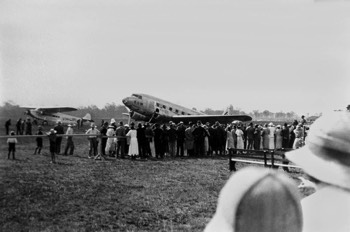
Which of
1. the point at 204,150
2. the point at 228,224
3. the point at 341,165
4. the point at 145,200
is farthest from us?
the point at 204,150

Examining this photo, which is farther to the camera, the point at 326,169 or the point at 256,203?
the point at 326,169

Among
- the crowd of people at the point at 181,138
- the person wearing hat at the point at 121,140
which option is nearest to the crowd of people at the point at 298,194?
the crowd of people at the point at 181,138

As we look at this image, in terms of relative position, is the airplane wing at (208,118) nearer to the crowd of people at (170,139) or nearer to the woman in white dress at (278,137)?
the crowd of people at (170,139)

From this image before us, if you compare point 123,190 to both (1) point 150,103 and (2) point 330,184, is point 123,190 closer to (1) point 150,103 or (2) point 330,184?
(2) point 330,184

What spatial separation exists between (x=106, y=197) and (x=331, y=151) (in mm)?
6217

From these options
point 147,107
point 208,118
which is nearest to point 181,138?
point 147,107

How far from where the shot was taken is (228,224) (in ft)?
2.70

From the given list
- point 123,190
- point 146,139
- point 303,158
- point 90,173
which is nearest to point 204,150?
point 146,139

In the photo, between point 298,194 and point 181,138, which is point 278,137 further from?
point 298,194

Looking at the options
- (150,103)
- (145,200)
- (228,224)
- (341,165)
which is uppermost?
(150,103)

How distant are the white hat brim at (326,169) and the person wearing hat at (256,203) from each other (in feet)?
1.12

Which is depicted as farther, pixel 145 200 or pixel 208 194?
pixel 208 194

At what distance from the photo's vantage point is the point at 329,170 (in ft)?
3.73

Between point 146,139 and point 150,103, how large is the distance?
11.6 meters
